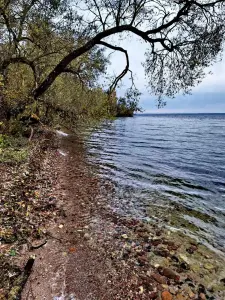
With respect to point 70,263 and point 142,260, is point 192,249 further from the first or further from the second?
point 70,263

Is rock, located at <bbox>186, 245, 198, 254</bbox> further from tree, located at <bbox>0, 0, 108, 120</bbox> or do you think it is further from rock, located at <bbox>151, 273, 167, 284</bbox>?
tree, located at <bbox>0, 0, 108, 120</bbox>

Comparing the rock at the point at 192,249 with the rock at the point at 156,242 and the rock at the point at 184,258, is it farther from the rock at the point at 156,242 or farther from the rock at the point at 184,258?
the rock at the point at 156,242

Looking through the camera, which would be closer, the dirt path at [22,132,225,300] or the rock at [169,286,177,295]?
the dirt path at [22,132,225,300]

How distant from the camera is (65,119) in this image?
24.8 metres

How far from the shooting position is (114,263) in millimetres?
6422

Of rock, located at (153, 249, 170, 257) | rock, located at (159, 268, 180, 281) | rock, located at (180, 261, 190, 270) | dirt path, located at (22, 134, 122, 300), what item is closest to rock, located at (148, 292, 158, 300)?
rock, located at (159, 268, 180, 281)

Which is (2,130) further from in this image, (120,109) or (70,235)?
(70,235)

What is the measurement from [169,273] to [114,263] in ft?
4.50

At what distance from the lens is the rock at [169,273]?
239 inches

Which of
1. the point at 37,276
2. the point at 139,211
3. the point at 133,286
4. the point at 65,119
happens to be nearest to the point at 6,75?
the point at 65,119

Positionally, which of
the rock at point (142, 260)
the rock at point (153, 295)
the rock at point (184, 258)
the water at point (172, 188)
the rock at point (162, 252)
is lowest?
the water at point (172, 188)

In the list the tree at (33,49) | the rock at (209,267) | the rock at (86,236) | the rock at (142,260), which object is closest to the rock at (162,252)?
the rock at (142,260)

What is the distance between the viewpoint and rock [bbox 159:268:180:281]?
6074mm

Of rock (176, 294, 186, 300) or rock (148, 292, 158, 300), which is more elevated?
rock (148, 292, 158, 300)
